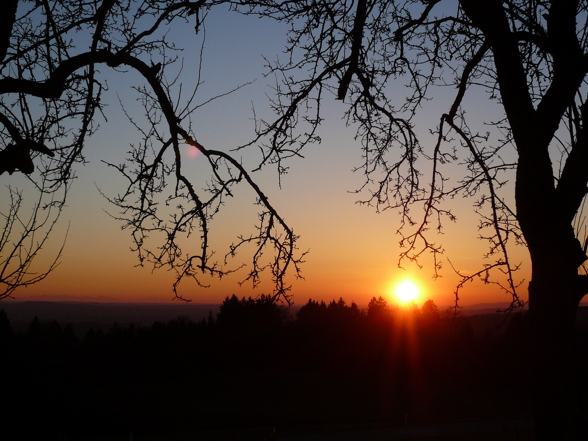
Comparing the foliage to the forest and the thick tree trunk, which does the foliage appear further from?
the thick tree trunk

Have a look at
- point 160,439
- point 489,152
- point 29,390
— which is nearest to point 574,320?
point 489,152

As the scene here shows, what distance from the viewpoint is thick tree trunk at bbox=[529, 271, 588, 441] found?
156 inches

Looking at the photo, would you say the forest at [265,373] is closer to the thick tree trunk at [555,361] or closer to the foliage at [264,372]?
the foliage at [264,372]

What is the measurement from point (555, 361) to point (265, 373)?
47559 millimetres

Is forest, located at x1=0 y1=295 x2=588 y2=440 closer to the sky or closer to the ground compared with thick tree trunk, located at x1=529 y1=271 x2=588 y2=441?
closer to the ground

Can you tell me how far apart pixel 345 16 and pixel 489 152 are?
6.59ft

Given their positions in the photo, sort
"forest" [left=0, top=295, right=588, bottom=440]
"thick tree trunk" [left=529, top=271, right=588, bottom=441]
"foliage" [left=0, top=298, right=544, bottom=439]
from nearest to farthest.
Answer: "thick tree trunk" [left=529, top=271, right=588, bottom=441] < "forest" [left=0, top=295, right=588, bottom=440] < "foliage" [left=0, top=298, right=544, bottom=439]

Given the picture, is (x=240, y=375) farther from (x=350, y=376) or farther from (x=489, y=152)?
(x=489, y=152)

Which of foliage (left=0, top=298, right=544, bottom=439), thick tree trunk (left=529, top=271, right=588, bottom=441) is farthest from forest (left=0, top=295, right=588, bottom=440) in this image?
thick tree trunk (left=529, top=271, right=588, bottom=441)

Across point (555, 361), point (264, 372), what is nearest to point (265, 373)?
point (264, 372)

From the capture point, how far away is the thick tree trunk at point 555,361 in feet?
13.0

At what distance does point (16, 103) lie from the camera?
4441 mm

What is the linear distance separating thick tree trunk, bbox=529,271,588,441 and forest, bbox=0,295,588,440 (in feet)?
118

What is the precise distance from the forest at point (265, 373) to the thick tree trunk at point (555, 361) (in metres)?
36.1
